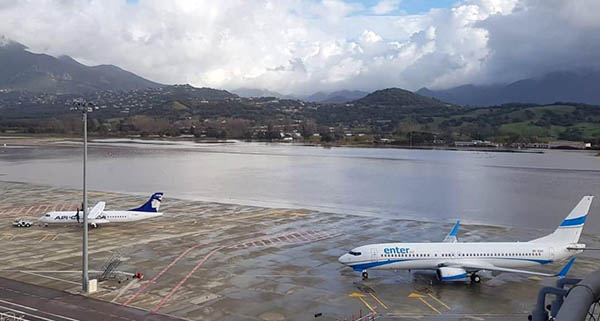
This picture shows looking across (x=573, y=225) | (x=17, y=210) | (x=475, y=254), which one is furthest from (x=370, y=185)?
(x=573, y=225)

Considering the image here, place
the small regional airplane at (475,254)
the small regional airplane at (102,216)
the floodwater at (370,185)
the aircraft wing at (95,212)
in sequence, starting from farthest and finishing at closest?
the floodwater at (370,185) → the aircraft wing at (95,212) → the small regional airplane at (102,216) → the small regional airplane at (475,254)

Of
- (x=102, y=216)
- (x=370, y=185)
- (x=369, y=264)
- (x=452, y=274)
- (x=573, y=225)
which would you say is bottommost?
(x=370, y=185)

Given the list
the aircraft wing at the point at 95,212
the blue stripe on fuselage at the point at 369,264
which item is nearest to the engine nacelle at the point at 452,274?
the blue stripe on fuselage at the point at 369,264

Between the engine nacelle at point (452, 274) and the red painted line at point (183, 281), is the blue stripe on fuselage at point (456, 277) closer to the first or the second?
the engine nacelle at point (452, 274)

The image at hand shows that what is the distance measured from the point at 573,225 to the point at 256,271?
26.5m

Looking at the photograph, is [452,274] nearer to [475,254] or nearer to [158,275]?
[475,254]

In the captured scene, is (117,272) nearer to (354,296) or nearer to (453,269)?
(354,296)

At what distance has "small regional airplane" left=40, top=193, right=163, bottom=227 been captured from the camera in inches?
2437

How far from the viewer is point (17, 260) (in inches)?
1850

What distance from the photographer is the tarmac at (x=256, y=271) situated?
35469 millimetres

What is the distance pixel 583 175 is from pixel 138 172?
129 meters

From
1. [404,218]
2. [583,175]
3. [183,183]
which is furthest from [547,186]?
[183,183]

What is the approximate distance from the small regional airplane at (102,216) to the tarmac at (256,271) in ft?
3.74

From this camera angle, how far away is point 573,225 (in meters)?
41.9
